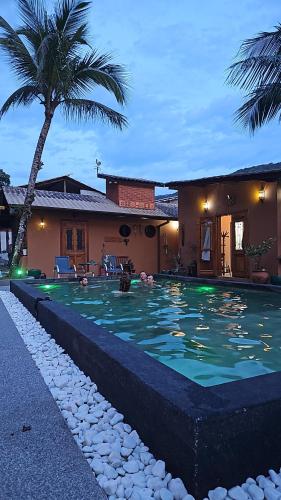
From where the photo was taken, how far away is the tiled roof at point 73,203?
14016mm

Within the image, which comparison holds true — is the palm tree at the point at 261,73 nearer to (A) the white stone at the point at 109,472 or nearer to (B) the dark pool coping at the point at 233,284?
(B) the dark pool coping at the point at 233,284

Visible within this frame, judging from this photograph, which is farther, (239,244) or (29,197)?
(239,244)

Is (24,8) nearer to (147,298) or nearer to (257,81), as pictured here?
(257,81)

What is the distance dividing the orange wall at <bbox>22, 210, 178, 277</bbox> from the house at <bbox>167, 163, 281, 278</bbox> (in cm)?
238

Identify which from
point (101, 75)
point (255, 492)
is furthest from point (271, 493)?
point (101, 75)

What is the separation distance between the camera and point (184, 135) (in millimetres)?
62312

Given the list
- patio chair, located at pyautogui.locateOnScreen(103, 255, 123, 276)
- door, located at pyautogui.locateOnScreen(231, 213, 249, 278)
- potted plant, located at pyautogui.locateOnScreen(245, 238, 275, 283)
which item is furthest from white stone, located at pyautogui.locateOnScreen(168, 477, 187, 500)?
patio chair, located at pyautogui.locateOnScreen(103, 255, 123, 276)

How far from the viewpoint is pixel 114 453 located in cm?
212

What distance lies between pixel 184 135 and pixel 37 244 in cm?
5328

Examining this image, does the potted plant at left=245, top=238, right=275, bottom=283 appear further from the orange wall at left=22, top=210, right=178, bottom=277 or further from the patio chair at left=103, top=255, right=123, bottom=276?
the orange wall at left=22, top=210, right=178, bottom=277

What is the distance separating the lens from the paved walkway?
5.97 feet

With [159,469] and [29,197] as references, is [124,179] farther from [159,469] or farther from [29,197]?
[159,469]

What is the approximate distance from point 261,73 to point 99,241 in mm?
8998

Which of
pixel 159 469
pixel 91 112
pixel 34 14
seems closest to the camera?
pixel 159 469
